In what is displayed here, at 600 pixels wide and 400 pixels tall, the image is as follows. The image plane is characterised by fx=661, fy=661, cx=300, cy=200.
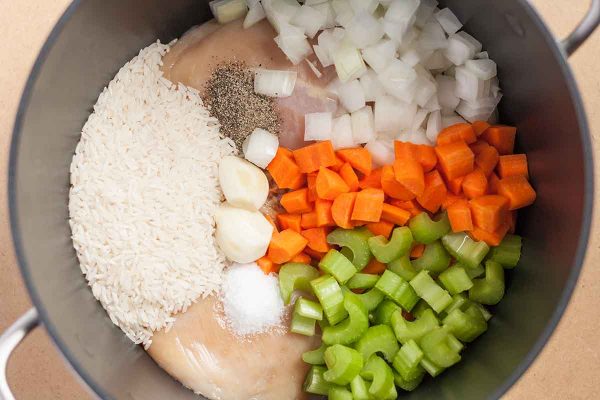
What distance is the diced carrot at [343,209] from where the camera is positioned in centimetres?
171

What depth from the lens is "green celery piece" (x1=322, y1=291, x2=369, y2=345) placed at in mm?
1652

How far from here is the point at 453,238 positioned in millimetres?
1691

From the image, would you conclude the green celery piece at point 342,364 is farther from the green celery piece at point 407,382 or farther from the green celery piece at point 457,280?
the green celery piece at point 457,280

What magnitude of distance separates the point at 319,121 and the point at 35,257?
2.56 ft

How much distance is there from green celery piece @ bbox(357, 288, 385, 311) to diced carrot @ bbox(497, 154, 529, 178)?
17.3 inches

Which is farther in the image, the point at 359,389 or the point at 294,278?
the point at 294,278

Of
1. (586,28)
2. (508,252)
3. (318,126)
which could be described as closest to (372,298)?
(508,252)

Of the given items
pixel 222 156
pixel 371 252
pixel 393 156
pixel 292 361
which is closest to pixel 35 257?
pixel 222 156

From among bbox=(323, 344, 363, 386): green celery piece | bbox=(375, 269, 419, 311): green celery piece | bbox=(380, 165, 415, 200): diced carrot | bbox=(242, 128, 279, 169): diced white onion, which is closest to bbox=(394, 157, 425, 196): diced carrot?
bbox=(380, 165, 415, 200): diced carrot

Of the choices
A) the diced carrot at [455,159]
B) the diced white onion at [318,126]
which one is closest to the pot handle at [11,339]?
the diced white onion at [318,126]

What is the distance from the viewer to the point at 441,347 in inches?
63.9

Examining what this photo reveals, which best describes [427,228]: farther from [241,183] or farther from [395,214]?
[241,183]

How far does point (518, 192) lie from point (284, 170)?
23.5 inches

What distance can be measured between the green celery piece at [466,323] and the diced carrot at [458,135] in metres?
0.43
